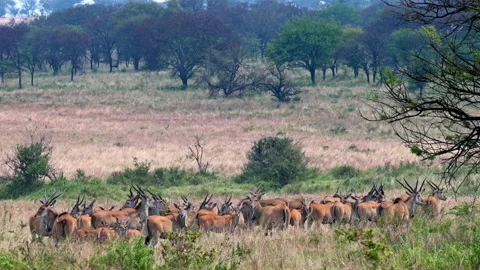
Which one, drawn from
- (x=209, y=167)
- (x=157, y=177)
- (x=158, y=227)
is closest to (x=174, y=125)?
(x=209, y=167)

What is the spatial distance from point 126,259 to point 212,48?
5685 centimetres

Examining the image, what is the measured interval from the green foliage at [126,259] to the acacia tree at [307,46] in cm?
5423

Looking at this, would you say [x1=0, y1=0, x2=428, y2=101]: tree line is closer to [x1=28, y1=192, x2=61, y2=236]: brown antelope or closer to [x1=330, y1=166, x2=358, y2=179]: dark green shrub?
[x1=330, y1=166, x2=358, y2=179]: dark green shrub

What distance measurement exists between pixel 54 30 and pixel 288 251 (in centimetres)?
7396

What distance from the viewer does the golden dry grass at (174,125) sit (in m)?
29.9

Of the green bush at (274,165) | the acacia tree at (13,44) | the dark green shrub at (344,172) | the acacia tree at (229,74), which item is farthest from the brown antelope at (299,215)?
the acacia tree at (13,44)

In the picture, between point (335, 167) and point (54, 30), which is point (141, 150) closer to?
point (335, 167)

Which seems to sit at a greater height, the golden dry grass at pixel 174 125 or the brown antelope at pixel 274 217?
the brown antelope at pixel 274 217

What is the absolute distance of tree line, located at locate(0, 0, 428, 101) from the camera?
59312mm

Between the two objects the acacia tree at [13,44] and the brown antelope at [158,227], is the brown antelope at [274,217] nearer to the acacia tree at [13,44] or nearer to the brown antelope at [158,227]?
the brown antelope at [158,227]

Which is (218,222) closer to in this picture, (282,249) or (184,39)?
(282,249)

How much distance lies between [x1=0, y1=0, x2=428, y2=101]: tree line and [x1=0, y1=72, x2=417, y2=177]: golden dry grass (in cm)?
321

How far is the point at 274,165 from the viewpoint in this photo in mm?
25766

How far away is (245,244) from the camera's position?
1026cm
